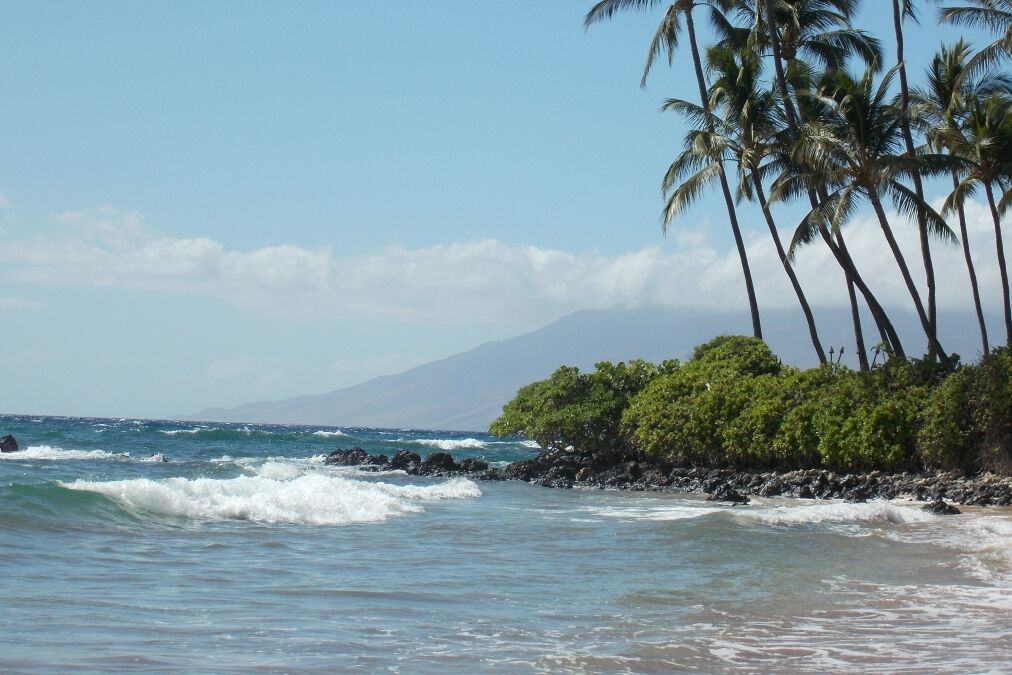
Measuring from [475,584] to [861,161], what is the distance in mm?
18727

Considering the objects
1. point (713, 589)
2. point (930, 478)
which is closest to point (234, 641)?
point (713, 589)

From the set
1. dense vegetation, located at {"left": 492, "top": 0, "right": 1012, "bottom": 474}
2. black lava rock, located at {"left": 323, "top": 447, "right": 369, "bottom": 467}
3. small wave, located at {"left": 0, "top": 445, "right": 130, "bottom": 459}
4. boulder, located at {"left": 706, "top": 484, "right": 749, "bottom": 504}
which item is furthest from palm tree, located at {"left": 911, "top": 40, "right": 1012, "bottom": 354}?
small wave, located at {"left": 0, "top": 445, "right": 130, "bottom": 459}

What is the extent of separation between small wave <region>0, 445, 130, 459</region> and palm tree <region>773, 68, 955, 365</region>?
28184mm

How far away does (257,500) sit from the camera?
16297mm

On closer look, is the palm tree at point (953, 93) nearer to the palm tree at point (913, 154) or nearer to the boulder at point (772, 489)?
the palm tree at point (913, 154)

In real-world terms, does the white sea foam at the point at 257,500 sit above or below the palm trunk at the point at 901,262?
below

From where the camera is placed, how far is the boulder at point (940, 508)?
17.8m

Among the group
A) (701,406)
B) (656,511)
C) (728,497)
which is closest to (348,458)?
(701,406)

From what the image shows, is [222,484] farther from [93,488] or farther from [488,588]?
[488,588]

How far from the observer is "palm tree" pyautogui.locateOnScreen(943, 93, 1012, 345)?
26141mm

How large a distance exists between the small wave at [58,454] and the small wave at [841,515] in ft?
99.2

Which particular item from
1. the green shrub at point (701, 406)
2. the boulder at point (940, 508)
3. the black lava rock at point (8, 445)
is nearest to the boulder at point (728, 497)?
the boulder at point (940, 508)

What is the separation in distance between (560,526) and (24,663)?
10.5 m

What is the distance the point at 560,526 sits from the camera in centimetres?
1614
